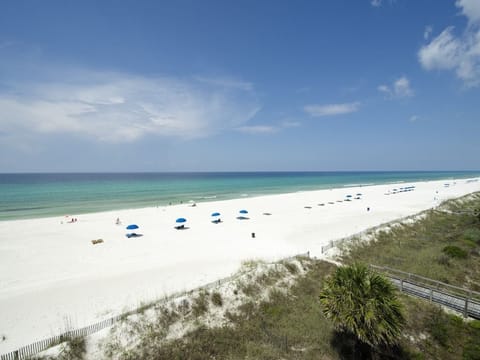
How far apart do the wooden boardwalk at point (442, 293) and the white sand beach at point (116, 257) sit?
6.18 meters

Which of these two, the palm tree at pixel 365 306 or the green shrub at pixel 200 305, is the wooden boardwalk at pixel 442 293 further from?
the green shrub at pixel 200 305

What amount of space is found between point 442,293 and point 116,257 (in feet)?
72.7

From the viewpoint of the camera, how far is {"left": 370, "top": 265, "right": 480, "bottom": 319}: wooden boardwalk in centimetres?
1177

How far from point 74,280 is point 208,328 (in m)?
10.4

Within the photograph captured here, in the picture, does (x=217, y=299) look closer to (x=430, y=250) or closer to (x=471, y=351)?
(x=471, y=351)

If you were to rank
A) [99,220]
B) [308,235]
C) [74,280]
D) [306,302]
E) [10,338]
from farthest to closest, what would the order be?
[99,220]
[308,235]
[74,280]
[306,302]
[10,338]

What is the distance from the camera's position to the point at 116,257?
1922 cm

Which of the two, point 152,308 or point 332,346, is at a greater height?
point 152,308

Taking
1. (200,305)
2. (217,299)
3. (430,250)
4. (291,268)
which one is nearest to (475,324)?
(291,268)

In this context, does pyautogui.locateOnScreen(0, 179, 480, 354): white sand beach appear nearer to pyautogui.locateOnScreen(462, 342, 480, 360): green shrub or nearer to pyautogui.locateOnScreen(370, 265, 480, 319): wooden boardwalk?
pyautogui.locateOnScreen(370, 265, 480, 319): wooden boardwalk

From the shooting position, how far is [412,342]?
10.2m

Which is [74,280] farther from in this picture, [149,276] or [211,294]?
[211,294]

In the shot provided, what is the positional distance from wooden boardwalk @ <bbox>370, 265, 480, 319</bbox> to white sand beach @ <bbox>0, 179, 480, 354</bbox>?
20.3ft

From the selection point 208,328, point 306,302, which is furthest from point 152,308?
point 306,302
